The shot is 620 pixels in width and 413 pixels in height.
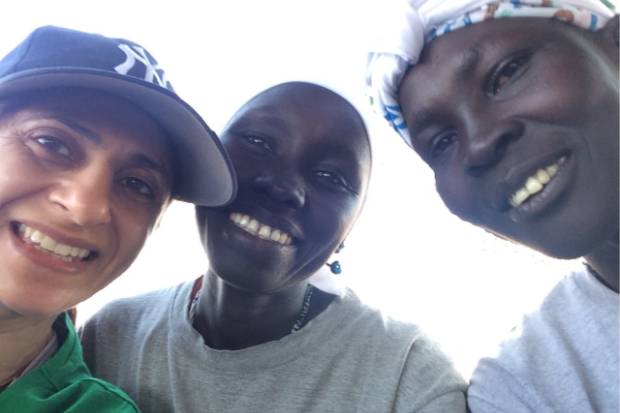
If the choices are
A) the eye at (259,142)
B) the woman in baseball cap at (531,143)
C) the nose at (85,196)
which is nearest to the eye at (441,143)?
the woman in baseball cap at (531,143)

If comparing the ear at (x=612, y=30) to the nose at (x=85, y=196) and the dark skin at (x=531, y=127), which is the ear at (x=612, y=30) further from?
the nose at (x=85, y=196)

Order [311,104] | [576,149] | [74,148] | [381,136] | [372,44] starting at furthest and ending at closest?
[381,136] → [311,104] → [372,44] → [74,148] → [576,149]

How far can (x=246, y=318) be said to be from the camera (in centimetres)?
126

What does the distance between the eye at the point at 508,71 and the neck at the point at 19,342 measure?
0.97 meters

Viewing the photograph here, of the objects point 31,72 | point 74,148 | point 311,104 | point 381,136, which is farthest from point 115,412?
point 381,136

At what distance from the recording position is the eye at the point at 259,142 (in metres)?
1.18

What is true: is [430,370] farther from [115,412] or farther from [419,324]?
[115,412]

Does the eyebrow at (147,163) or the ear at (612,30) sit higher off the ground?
the ear at (612,30)

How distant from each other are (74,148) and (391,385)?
83 centimetres

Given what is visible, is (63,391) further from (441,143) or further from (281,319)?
(441,143)

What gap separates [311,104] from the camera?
1.25m

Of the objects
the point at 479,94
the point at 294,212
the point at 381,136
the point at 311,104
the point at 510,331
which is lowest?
the point at 510,331

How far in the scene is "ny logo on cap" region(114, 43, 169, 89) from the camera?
93 centimetres

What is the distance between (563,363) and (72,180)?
1002mm
